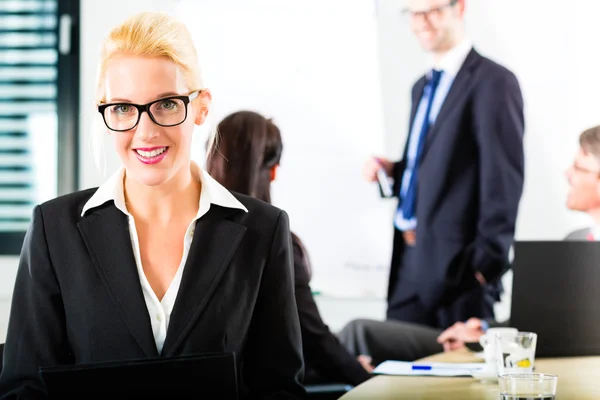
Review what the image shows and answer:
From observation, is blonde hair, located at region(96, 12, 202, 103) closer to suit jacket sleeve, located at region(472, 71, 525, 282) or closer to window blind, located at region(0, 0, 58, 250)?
suit jacket sleeve, located at region(472, 71, 525, 282)

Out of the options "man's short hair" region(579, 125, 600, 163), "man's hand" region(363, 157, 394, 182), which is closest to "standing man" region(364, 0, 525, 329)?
"man's hand" region(363, 157, 394, 182)

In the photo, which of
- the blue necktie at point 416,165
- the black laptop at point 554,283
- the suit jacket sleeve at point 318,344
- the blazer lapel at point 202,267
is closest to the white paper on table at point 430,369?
the black laptop at point 554,283

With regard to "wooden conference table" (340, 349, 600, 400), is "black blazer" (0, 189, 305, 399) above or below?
above

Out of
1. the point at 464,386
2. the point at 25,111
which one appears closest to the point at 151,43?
the point at 464,386

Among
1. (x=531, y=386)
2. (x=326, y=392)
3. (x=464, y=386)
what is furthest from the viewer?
(x=326, y=392)

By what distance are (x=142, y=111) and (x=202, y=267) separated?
301 mm

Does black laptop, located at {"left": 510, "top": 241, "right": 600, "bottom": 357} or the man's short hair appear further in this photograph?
the man's short hair

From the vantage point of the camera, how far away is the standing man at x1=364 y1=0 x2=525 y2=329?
367cm

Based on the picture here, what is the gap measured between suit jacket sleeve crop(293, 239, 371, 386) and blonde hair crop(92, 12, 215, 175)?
1.17m

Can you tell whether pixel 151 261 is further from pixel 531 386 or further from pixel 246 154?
pixel 246 154

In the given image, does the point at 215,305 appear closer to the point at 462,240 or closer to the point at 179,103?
the point at 179,103

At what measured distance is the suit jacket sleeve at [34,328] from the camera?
1.49 m

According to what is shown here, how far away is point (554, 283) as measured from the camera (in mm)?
2172

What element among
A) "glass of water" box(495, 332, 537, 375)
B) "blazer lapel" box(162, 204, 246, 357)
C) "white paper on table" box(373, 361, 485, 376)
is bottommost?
A: "white paper on table" box(373, 361, 485, 376)
